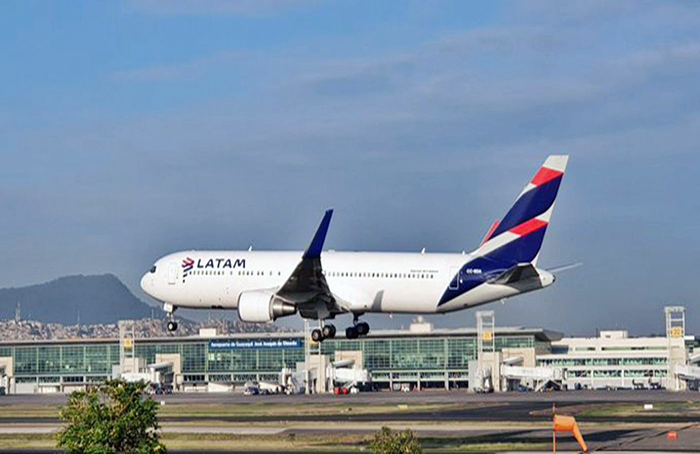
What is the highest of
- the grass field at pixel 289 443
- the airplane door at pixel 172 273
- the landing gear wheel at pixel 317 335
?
the airplane door at pixel 172 273

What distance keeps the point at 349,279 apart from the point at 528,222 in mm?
12022

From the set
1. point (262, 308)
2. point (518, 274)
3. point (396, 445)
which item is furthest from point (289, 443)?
point (396, 445)

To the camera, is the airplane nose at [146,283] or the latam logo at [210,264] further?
the airplane nose at [146,283]

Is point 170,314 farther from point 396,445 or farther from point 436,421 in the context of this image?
point 396,445

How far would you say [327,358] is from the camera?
194 meters

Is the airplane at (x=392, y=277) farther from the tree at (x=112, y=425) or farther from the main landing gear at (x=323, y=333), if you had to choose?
the tree at (x=112, y=425)

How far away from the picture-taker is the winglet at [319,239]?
77.4 metres

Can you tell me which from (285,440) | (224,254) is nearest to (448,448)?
(285,440)

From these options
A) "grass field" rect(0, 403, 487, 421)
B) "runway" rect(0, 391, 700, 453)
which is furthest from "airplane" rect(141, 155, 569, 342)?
"grass field" rect(0, 403, 487, 421)

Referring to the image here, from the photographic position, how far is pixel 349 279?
3292 inches

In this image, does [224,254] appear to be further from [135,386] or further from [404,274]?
[135,386]

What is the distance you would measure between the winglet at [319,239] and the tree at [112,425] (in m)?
36.6

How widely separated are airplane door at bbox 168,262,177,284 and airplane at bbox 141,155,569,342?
279 cm

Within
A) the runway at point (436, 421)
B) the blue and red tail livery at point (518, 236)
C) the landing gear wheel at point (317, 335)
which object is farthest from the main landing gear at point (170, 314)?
the blue and red tail livery at point (518, 236)
